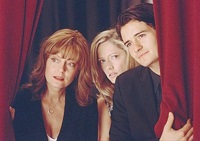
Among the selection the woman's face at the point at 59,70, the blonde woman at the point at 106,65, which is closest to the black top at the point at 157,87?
the blonde woman at the point at 106,65

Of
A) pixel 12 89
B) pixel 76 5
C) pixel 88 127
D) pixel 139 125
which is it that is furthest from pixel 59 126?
pixel 76 5

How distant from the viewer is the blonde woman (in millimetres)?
1583

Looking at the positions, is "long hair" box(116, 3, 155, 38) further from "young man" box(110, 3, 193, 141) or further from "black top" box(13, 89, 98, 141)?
"black top" box(13, 89, 98, 141)

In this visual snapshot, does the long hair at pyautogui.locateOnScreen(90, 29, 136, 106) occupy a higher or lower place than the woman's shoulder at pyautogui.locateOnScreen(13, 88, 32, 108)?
higher

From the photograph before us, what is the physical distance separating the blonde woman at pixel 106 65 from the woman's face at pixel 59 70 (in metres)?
0.09

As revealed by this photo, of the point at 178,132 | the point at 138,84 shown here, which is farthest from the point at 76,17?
the point at 178,132

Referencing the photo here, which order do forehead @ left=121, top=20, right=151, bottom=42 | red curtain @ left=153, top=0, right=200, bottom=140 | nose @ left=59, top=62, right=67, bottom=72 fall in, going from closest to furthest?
red curtain @ left=153, top=0, right=200, bottom=140 < forehead @ left=121, top=20, right=151, bottom=42 < nose @ left=59, top=62, right=67, bottom=72

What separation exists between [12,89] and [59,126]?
0.89ft

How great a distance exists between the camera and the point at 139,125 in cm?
153

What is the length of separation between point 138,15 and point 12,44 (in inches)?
22.1

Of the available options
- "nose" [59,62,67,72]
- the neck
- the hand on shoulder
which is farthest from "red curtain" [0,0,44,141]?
the hand on shoulder

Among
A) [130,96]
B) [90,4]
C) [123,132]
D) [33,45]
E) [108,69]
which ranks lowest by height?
[123,132]

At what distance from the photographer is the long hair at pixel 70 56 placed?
1.61 meters

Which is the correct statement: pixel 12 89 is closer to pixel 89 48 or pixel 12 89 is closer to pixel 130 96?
pixel 89 48
